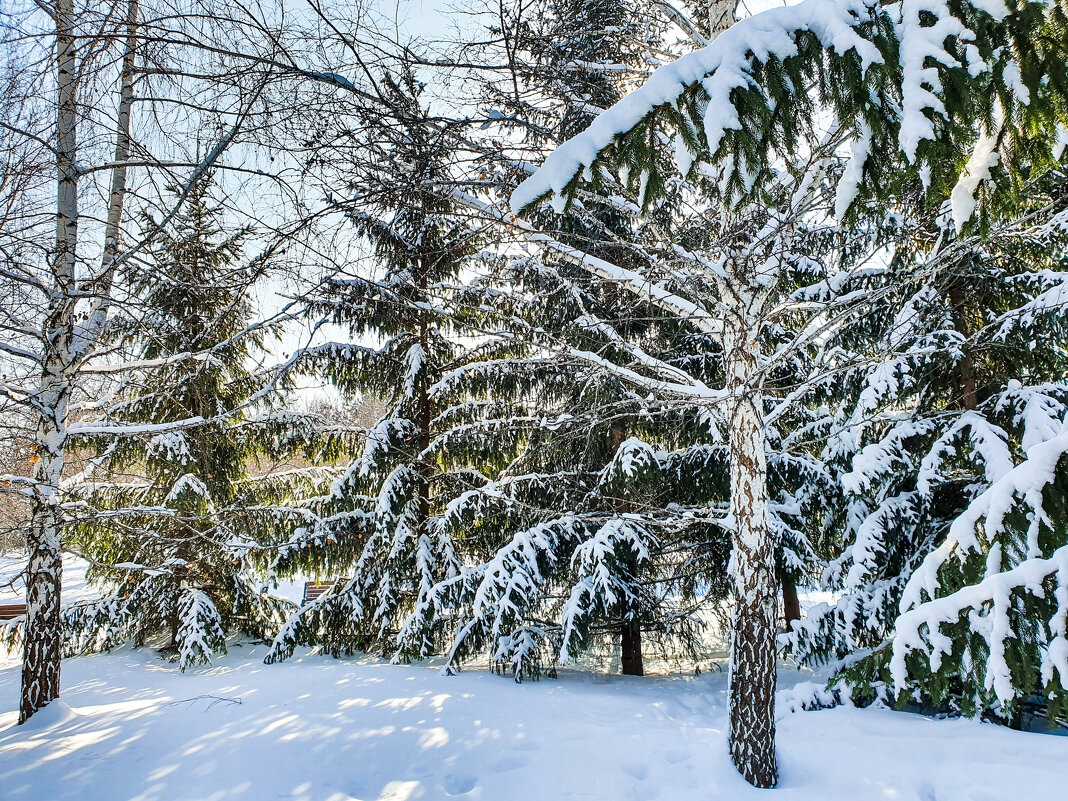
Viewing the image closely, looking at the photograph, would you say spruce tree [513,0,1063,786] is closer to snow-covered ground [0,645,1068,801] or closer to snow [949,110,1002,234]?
snow [949,110,1002,234]

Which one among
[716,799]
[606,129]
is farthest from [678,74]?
[716,799]

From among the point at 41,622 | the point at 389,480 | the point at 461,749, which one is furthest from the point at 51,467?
the point at 461,749

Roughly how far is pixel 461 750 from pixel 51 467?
4480 millimetres

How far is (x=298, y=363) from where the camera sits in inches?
301

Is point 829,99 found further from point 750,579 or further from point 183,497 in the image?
point 183,497

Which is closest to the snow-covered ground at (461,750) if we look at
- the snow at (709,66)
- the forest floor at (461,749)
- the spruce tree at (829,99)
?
the forest floor at (461,749)

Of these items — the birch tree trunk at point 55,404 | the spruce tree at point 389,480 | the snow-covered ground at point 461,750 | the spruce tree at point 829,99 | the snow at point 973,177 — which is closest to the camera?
the spruce tree at point 829,99

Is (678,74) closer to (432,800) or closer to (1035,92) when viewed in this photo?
(1035,92)

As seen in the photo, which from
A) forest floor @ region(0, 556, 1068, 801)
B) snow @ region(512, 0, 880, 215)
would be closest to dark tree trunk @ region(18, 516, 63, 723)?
forest floor @ region(0, 556, 1068, 801)

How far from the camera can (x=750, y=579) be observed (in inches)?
149

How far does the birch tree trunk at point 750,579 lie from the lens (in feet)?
12.0

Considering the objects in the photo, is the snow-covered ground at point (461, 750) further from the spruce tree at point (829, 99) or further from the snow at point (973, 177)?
the spruce tree at point (829, 99)

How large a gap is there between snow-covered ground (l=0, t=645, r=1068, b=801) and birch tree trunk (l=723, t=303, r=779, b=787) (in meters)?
0.24

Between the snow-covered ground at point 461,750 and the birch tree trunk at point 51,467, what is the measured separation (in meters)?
0.40
